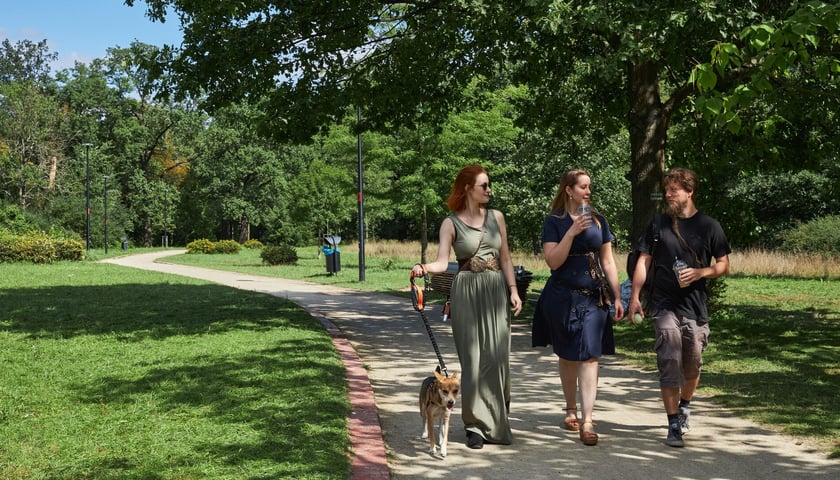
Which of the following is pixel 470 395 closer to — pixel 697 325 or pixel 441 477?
pixel 441 477

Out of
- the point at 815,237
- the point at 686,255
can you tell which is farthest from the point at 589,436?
the point at 815,237

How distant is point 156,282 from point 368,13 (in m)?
12.5

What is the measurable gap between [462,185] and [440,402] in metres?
1.50

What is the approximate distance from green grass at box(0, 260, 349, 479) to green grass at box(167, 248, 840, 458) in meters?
3.52

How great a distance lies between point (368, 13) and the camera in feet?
43.4

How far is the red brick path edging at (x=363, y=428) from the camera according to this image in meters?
5.03

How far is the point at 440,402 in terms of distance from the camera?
17.5ft

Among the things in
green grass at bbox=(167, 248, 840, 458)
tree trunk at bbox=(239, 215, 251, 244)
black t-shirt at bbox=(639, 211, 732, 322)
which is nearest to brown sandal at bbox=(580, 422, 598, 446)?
black t-shirt at bbox=(639, 211, 732, 322)

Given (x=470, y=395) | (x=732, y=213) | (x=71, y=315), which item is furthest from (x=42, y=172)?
(x=470, y=395)

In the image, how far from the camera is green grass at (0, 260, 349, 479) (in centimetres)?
510

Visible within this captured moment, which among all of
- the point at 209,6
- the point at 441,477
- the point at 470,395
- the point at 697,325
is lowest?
the point at 441,477

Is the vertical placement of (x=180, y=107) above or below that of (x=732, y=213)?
above

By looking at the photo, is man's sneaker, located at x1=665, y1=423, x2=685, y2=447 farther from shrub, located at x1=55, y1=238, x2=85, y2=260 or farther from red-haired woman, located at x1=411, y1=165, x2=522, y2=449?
shrub, located at x1=55, y1=238, x2=85, y2=260

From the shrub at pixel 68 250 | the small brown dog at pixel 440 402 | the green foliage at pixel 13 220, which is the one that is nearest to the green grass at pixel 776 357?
the small brown dog at pixel 440 402
